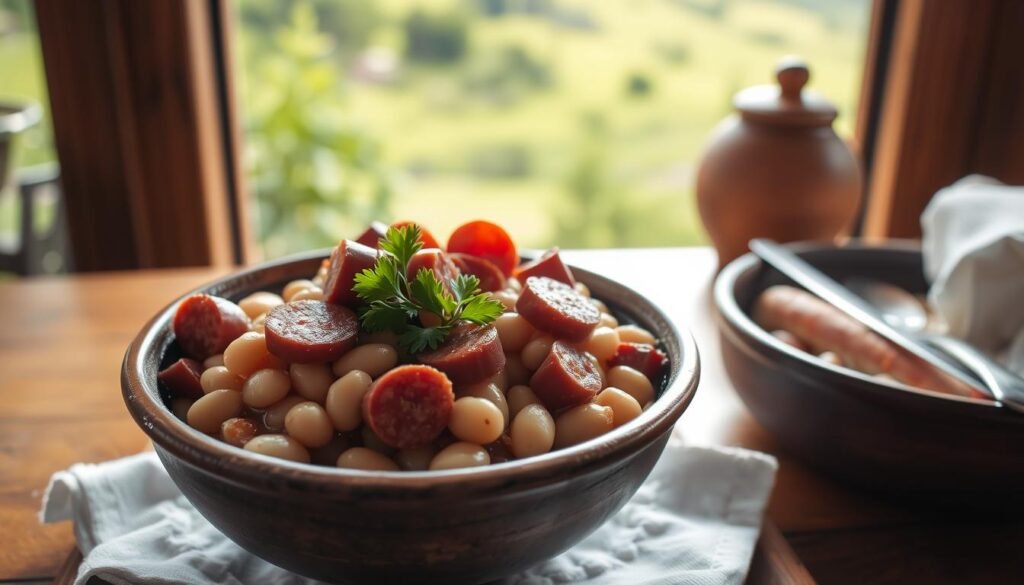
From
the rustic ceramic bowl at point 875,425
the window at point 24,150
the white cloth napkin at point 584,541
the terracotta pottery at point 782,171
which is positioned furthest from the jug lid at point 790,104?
the window at point 24,150

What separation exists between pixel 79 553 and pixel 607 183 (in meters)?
1.76

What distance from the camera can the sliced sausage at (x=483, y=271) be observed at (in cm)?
73

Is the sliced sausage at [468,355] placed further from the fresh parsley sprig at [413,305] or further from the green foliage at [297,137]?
the green foliage at [297,137]

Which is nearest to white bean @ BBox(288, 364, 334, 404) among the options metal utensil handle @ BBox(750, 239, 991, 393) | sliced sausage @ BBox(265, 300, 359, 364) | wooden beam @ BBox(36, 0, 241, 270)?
sliced sausage @ BBox(265, 300, 359, 364)

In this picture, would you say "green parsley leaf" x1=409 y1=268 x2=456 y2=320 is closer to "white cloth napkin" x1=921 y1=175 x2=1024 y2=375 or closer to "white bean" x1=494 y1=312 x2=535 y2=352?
"white bean" x1=494 y1=312 x2=535 y2=352

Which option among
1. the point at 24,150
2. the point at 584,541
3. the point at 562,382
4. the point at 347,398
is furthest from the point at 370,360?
the point at 24,150

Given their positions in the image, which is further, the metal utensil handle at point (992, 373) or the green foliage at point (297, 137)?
the green foliage at point (297, 137)

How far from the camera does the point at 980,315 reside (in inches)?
35.8

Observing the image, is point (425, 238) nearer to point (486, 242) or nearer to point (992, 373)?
point (486, 242)

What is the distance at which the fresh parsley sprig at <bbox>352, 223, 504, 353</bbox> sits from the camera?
616mm

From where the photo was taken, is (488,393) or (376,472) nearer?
(376,472)

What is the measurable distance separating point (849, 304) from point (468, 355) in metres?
0.44

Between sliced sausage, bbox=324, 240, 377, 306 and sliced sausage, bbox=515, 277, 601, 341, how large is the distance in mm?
118

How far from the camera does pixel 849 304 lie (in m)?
0.85
